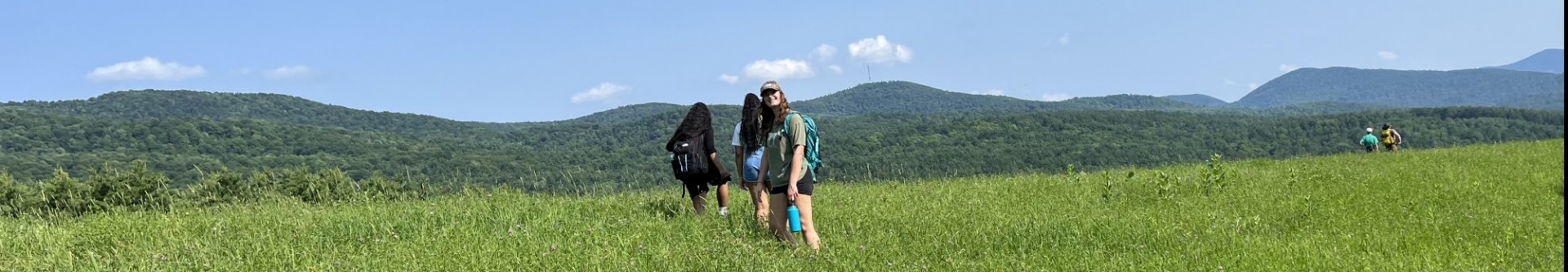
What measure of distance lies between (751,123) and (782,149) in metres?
0.77

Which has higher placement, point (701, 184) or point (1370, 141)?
point (701, 184)

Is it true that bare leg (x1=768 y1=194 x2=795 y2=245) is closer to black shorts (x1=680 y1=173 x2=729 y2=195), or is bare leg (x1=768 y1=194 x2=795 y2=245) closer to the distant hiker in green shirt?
black shorts (x1=680 y1=173 x2=729 y2=195)

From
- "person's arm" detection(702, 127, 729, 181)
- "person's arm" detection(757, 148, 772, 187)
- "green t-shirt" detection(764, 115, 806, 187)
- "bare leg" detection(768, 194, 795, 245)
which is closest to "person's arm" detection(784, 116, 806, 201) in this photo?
"green t-shirt" detection(764, 115, 806, 187)

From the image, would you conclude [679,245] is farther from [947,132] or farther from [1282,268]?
[947,132]

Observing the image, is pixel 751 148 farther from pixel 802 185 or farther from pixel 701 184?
pixel 701 184

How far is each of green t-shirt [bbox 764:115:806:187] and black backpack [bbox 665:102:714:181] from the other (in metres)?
1.99

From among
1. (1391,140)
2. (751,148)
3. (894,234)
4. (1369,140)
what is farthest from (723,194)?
(1369,140)

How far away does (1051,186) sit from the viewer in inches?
465

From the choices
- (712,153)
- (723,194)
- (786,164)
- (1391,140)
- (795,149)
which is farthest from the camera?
(1391,140)

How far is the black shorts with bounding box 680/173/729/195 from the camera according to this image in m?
8.48

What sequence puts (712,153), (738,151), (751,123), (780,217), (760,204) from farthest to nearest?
(712,153)
(738,151)
(760,204)
(751,123)
(780,217)

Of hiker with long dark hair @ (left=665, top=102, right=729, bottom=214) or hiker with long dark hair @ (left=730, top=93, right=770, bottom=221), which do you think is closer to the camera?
hiker with long dark hair @ (left=730, top=93, right=770, bottom=221)

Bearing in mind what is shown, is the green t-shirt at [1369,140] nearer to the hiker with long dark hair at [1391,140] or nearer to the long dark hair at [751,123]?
the hiker with long dark hair at [1391,140]

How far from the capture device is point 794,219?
6312 mm
